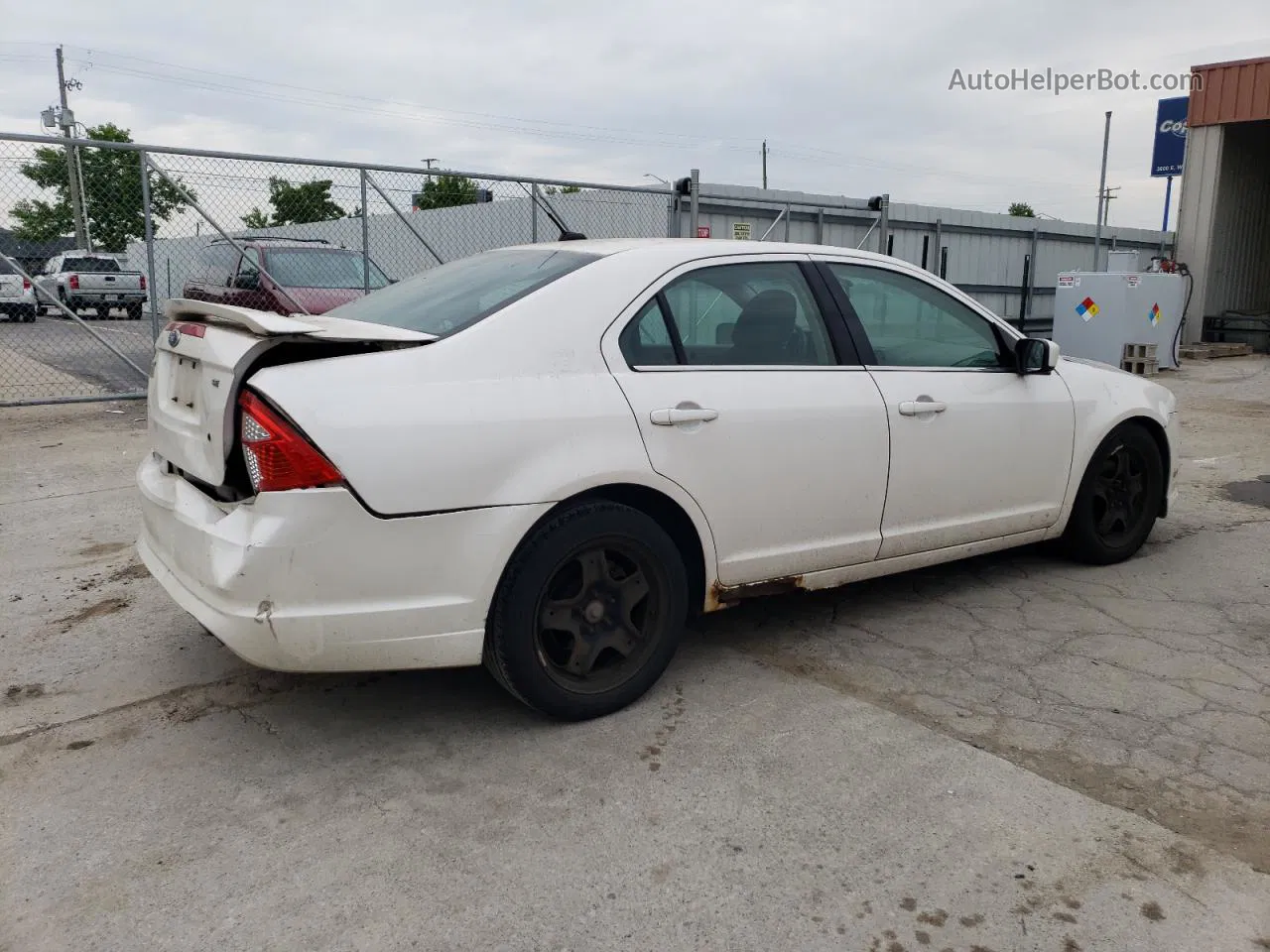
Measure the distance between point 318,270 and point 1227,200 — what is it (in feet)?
55.5

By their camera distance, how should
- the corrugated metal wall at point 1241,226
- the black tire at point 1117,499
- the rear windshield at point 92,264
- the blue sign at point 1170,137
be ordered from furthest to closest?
the blue sign at point 1170,137 → the corrugated metal wall at point 1241,226 → the rear windshield at point 92,264 → the black tire at point 1117,499

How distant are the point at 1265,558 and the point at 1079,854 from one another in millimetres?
3396

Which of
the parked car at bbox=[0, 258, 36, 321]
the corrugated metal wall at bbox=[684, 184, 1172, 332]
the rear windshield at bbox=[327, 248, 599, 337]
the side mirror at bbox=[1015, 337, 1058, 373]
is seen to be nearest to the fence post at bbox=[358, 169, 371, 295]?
the parked car at bbox=[0, 258, 36, 321]

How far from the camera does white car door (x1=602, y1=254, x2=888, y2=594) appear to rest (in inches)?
130

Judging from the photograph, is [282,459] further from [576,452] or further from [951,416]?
[951,416]

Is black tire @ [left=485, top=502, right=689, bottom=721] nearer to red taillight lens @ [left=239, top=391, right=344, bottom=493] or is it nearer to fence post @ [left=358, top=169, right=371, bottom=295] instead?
red taillight lens @ [left=239, top=391, right=344, bottom=493]

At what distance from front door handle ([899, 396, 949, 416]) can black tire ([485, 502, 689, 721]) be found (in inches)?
44.5

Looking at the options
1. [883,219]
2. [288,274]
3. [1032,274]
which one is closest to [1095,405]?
[288,274]

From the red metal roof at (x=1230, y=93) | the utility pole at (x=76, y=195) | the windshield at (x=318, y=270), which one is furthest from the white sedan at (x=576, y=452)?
the red metal roof at (x=1230, y=93)

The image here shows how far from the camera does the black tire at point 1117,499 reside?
474 cm

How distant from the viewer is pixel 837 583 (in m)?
3.87

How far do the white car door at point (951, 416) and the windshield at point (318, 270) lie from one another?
25.2 ft

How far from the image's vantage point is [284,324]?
2893 mm

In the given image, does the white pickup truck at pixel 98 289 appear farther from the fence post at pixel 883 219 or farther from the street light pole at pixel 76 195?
the fence post at pixel 883 219
